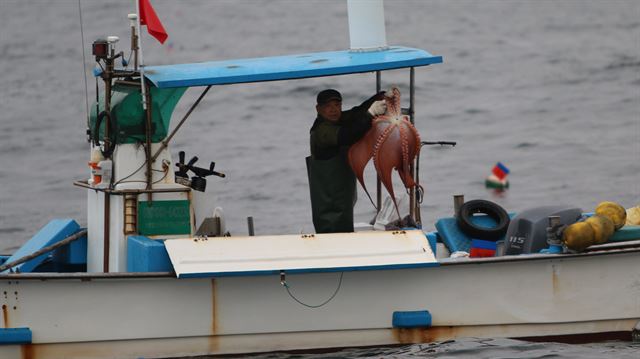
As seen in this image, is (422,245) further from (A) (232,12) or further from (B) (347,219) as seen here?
(A) (232,12)

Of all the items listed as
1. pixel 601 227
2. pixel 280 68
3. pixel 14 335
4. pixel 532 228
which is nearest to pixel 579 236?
pixel 601 227

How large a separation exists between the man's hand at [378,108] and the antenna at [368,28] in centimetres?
102

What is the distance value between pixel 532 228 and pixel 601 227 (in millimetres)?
857

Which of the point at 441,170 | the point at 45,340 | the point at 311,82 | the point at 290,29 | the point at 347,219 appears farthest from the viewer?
the point at 290,29

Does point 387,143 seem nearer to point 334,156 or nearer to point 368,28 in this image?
point 334,156

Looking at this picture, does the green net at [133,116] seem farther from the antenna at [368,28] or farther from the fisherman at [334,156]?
the antenna at [368,28]

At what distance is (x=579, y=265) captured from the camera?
14.1m

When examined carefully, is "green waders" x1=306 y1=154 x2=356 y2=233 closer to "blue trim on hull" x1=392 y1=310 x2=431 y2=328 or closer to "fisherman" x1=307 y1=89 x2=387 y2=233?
"fisherman" x1=307 y1=89 x2=387 y2=233

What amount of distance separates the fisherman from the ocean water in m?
1.18

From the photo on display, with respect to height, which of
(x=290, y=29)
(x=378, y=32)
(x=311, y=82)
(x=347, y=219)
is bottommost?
(x=347, y=219)

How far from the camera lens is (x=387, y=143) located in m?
14.2

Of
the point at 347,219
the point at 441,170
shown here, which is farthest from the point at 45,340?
the point at 441,170

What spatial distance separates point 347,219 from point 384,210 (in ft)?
2.42

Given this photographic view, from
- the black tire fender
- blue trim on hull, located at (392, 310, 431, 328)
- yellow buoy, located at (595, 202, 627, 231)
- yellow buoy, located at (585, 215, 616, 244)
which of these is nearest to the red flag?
blue trim on hull, located at (392, 310, 431, 328)
